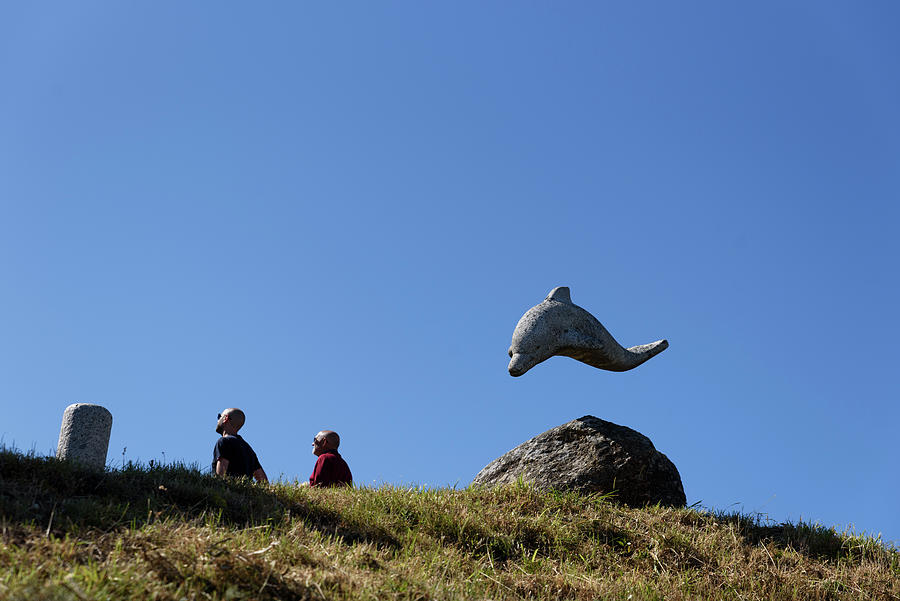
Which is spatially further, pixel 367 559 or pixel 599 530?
pixel 599 530

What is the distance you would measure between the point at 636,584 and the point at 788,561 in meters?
2.29

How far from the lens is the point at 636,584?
7.04 m

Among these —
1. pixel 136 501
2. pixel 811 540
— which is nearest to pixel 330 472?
pixel 136 501

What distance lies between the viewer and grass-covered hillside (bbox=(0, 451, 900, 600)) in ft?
15.4

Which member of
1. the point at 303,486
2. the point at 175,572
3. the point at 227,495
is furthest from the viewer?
the point at 303,486

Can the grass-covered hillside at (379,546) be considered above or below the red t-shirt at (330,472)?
below

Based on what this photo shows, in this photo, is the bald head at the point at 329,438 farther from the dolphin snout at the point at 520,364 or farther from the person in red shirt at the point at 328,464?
the dolphin snout at the point at 520,364

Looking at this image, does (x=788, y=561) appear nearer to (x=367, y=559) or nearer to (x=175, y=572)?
(x=367, y=559)

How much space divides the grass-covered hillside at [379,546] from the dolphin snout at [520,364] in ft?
5.69

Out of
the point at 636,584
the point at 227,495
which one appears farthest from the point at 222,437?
the point at 636,584

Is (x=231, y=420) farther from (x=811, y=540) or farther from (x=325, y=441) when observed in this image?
(x=811, y=540)

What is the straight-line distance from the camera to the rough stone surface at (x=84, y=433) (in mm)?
10922

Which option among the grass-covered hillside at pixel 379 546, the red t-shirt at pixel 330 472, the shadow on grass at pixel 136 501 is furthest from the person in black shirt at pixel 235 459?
the shadow on grass at pixel 136 501

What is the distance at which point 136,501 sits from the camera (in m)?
6.80
